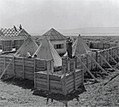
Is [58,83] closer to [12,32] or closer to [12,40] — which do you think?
[12,40]

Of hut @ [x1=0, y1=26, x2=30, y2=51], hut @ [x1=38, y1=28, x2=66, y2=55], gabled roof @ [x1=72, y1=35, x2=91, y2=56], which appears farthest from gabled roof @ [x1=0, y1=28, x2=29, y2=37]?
gabled roof @ [x1=72, y1=35, x2=91, y2=56]

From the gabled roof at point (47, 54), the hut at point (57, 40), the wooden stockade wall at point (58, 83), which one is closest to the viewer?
the wooden stockade wall at point (58, 83)

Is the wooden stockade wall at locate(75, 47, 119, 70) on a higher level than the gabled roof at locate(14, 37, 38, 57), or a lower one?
lower

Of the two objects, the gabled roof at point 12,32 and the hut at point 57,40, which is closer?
the hut at point 57,40

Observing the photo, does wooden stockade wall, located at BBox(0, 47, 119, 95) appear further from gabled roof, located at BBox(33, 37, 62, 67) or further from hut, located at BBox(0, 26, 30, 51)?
hut, located at BBox(0, 26, 30, 51)

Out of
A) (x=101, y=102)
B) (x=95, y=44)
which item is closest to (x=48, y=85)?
(x=101, y=102)

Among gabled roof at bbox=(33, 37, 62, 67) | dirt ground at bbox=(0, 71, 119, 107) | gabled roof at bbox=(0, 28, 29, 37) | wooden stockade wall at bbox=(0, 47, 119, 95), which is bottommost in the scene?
→ dirt ground at bbox=(0, 71, 119, 107)

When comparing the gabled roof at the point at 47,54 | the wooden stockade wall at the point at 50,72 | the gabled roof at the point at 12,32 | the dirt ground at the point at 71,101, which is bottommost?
the dirt ground at the point at 71,101

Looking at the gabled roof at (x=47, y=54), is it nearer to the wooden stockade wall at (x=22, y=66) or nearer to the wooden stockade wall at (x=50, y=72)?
the wooden stockade wall at (x=50, y=72)

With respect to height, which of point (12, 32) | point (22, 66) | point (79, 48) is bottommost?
point (22, 66)

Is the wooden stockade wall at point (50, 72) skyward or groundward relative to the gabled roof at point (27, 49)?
groundward

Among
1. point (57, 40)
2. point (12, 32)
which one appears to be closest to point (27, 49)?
point (57, 40)

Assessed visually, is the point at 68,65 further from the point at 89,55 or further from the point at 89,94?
the point at 89,55

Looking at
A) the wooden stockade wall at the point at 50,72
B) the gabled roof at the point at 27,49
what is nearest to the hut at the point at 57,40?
the gabled roof at the point at 27,49
